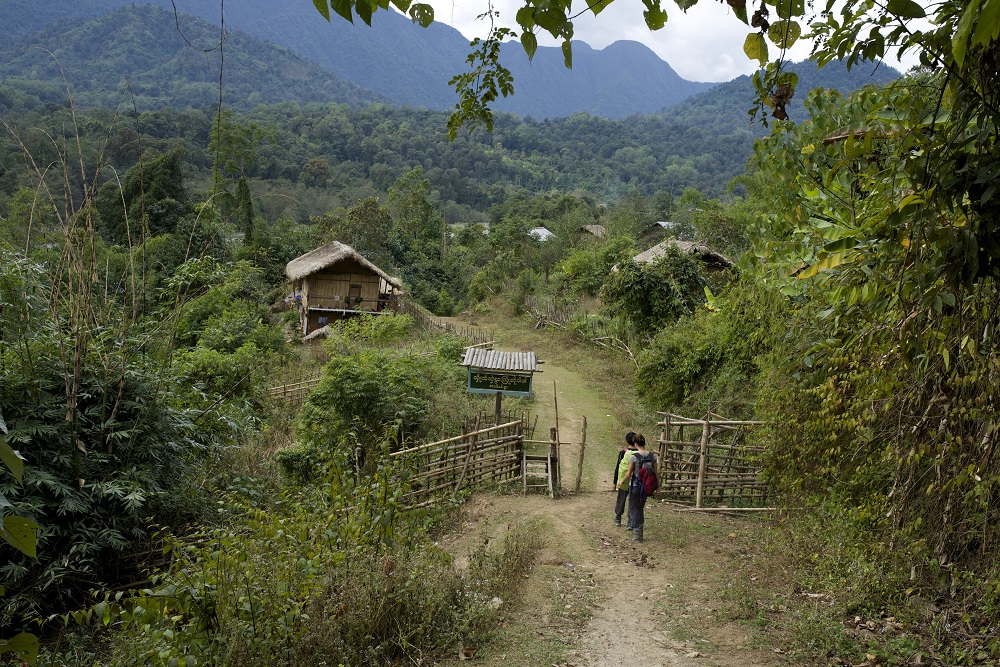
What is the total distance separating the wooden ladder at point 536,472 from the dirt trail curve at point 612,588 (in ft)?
1.12

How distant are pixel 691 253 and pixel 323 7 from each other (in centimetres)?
1727

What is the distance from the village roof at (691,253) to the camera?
711 inches

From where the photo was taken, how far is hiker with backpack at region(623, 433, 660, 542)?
6801 mm

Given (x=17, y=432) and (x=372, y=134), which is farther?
(x=372, y=134)

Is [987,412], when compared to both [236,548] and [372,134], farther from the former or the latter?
[372,134]

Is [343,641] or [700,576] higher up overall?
[343,641]

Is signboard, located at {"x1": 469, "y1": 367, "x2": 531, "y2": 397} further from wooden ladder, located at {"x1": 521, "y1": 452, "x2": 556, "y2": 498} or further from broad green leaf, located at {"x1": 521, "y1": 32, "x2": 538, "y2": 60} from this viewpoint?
broad green leaf, located at {"x1": 521, "y1": 32, "x2": 538, "y2": 60}

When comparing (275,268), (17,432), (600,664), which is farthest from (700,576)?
(275,268)

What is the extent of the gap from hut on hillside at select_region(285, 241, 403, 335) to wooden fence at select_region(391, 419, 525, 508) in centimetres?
1542

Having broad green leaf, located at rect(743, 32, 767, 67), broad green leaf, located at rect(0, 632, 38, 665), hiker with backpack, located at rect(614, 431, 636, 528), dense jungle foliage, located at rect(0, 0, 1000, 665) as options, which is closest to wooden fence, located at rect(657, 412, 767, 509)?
dense jungle foliage, located at rect(0, 0, 1000, 665)

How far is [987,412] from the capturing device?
3443 millimetres

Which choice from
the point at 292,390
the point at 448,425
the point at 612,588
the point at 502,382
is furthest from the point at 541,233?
the point at 612,588

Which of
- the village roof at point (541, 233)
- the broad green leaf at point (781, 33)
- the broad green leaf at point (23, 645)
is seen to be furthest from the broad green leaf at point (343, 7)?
the village roof at point (541, 233)

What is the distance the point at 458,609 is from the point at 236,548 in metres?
1.67
